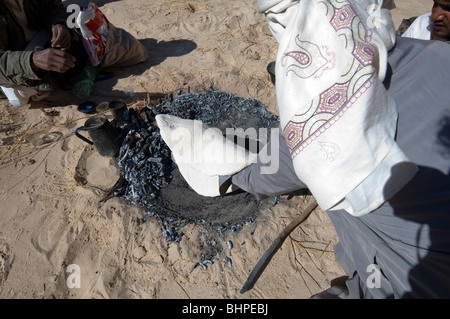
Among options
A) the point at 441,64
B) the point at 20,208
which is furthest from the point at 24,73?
the point at 441,64

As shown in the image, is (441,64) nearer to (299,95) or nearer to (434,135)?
(434,135)

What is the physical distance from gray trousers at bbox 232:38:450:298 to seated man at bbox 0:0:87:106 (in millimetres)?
3179

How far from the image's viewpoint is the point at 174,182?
9.14 feet

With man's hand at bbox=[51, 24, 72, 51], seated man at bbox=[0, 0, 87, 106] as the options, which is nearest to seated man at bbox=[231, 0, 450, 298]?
seated man at bbox=[0, 0, 87, 106]

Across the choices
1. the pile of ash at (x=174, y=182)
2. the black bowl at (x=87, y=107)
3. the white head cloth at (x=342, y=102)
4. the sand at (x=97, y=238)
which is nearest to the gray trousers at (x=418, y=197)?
the white head cloth at (x=342, y=102)

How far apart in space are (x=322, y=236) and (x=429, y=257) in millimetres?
908

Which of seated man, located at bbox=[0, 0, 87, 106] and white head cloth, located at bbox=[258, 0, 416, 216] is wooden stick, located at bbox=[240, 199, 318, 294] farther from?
seated man, located at bbox=[0, 0, 87, 106]

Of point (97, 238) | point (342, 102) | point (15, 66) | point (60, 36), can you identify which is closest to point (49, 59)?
point (15, 66)

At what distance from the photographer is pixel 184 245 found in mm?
2332

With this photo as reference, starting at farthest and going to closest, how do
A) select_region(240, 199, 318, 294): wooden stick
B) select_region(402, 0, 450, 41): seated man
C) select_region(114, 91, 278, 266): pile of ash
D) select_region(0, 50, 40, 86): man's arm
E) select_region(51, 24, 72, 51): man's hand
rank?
select_region(51, 24, 72, 51): man's hand < select_region(0, 50, 40, 86): man's arm < select_region(114, 91, 278, 266): pile of ash < select_region(402, 0, 450, 41): seated man < select_region(240, 199, 318, 294): wooden stick

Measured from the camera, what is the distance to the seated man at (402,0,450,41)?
2238mm

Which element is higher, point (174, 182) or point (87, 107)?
point (87, 107)

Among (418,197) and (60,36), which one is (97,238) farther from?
(60,36)

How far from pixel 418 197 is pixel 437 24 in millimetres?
1733
